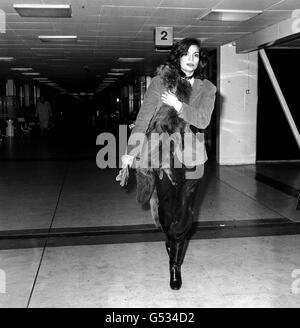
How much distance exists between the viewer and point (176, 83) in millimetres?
3070

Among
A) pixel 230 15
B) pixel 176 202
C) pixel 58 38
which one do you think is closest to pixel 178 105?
pixel 176 202

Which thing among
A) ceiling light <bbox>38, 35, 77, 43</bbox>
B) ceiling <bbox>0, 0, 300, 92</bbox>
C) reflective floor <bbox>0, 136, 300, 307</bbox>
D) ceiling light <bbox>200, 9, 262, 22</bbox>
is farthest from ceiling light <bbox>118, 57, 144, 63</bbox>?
reflective floor <bbox>0, 136, 300, 307</bbox>

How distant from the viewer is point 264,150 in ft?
34.1

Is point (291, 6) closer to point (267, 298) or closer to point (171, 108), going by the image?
point (171, 108)

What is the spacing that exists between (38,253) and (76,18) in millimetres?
4261

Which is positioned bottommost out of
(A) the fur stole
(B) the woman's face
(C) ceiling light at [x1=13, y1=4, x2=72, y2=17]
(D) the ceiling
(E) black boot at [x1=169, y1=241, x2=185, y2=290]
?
(E) black boot at [x1=169, y1=241, x2=185, y2=290]

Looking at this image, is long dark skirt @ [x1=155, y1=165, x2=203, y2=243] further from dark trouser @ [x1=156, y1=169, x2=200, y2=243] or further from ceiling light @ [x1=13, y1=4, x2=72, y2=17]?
ceiling light @ [x1=13, y1=4, x2=72, y2=17]

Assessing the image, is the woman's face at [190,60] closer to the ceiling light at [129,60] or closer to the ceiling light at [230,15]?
the ceiling light at [230,15]

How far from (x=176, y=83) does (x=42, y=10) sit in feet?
13.3

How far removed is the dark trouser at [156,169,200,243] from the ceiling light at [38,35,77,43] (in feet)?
21.5

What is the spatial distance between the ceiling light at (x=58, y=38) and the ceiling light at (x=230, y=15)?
3109 mm

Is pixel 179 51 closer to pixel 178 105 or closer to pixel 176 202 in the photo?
pixel 178 105

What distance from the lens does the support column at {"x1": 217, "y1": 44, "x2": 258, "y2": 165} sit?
10.0 meters
